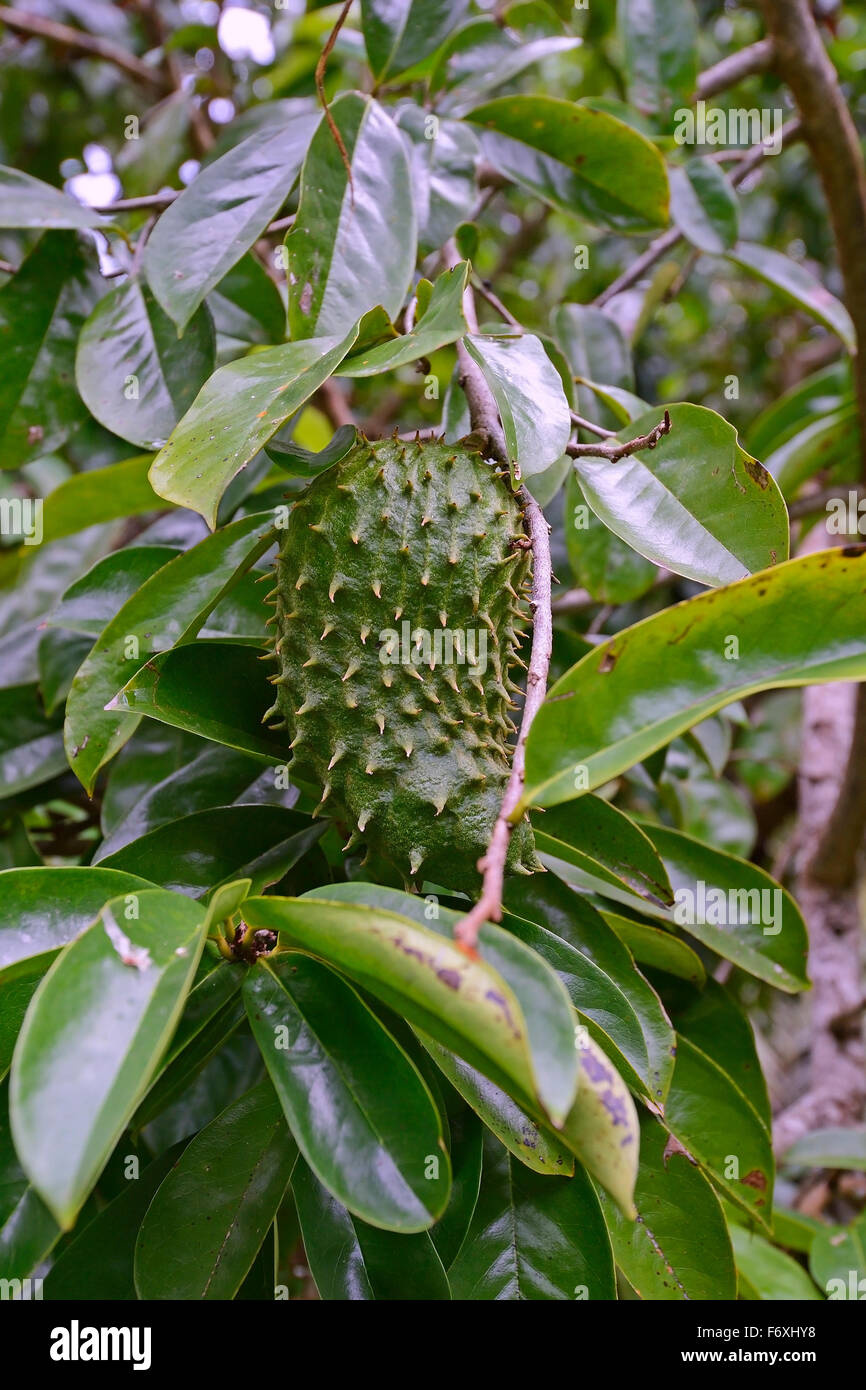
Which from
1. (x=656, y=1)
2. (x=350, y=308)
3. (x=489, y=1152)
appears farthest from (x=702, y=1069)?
(x=656, y=1)

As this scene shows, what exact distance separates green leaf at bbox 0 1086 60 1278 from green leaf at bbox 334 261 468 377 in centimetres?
67

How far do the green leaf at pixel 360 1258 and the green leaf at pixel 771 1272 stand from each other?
0.84m

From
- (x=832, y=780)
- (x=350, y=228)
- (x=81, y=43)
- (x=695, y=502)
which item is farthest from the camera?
(x=832, y=780)

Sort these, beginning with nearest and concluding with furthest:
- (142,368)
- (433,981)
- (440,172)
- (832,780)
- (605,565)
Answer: (433,981)
(142,368)
(440,172)
(605,565)
(832,780)

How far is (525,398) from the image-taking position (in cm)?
82

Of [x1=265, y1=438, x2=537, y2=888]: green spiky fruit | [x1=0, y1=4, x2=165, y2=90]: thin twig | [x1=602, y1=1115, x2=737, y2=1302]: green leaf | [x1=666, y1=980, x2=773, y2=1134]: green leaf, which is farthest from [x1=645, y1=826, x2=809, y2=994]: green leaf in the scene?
[x1=0, y1=4, x2=165, y2=90]: thin twig

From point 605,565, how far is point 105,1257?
39.8 inches

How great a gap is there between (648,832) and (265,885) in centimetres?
53

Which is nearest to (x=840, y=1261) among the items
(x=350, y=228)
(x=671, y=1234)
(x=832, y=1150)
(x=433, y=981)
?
(x=832, y=1150)

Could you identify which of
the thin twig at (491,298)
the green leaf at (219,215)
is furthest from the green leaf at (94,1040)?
the thin twig at (491,298)

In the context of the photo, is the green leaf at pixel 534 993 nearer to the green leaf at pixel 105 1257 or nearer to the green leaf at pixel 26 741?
the green leaf at pixel 105 1257

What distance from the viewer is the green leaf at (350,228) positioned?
0.98m

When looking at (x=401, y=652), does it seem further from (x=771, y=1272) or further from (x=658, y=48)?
(x=658, y=48)
